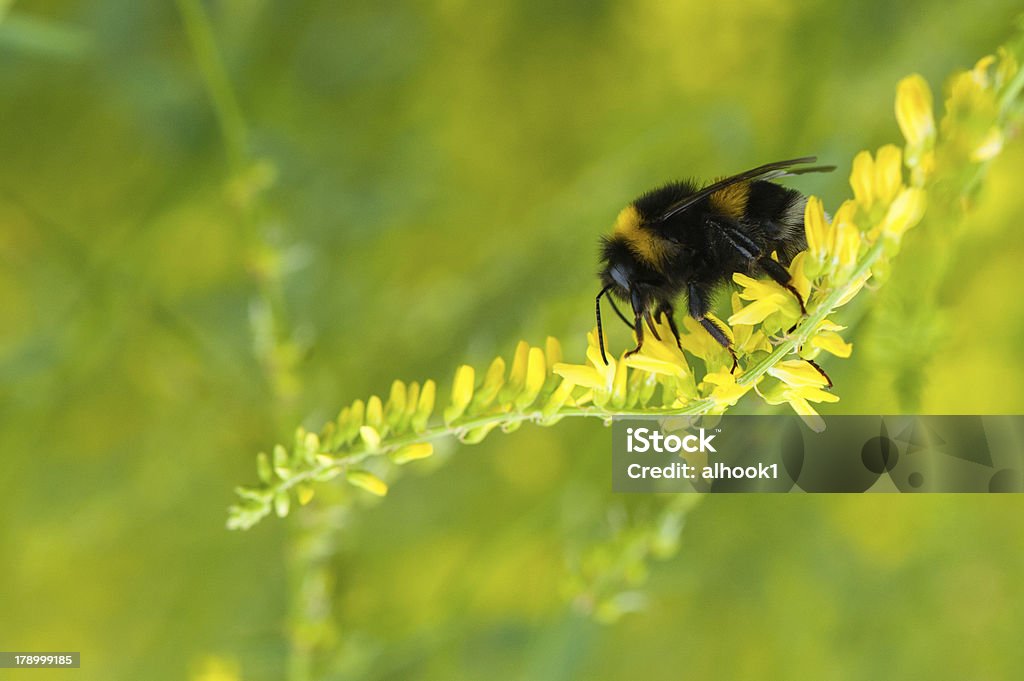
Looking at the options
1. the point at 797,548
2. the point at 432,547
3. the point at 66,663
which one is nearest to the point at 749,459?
the point at 797,548

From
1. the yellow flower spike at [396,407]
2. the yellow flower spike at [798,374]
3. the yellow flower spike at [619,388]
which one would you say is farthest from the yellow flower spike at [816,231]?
the yellow flower spike at [396,407]

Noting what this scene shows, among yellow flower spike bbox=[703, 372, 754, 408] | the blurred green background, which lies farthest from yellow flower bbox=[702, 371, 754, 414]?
the blurred green background

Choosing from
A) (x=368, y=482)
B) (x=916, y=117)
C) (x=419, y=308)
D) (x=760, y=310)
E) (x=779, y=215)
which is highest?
(x=419, y=308)

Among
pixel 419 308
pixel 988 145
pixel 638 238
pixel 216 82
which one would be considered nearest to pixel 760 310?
pixel 988 145

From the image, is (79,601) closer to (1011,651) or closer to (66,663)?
(66,663)

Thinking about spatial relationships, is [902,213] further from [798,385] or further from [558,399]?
[558,399]

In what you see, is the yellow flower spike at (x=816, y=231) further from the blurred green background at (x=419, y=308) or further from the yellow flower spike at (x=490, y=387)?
the blurred green background at (x=419, y=308)

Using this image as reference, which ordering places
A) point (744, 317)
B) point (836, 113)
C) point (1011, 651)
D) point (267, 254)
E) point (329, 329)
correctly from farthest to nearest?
point (1011, 651) < point (329, 329) < point (836, 113) < point (267, 254) < point (744, 317)
